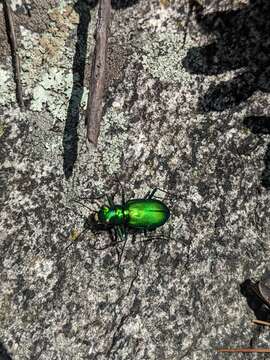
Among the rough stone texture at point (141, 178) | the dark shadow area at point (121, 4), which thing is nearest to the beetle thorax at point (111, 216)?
the rough stone texture at point (141, 178)

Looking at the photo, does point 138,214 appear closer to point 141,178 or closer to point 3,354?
point 141,178

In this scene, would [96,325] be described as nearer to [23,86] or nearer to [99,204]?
[99,204]

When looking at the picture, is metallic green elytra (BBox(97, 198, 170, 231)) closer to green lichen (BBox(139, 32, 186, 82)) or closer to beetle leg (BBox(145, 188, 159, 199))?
beetle leg (BBox(145, 188, 159, 199))

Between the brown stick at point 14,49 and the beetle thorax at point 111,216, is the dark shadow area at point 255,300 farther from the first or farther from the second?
the brown stick at point 14,49

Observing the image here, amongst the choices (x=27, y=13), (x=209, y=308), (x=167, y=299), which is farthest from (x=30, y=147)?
(x=209, y=308)

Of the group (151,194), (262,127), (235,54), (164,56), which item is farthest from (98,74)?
(262,127)

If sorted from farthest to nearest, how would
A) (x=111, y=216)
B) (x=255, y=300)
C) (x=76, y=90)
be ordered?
(x=76, y=90)
(x=111, y=216)
(x=255, y=300)

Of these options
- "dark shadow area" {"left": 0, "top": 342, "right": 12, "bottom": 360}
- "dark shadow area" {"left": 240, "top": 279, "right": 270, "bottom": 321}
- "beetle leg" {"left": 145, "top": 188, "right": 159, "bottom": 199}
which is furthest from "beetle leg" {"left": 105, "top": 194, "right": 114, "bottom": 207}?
"dark shadow area" {"left": 0, "top": 342, "right": 12, "bottom": 360}
